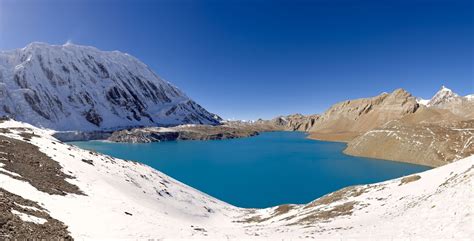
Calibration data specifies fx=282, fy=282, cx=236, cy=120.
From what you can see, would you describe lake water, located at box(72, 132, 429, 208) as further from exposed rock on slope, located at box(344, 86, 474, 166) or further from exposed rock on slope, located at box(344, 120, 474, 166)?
exposed rock on slope, located at box(344, 86, 474, 166)

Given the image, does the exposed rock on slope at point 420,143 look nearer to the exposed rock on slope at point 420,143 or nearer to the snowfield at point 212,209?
the exposed rock on slope at point 420,143

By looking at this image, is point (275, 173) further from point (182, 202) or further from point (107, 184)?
point (107, 184)

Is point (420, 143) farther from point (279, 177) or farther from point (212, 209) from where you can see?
point (212, 209)

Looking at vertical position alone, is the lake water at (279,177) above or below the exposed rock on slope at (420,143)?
below

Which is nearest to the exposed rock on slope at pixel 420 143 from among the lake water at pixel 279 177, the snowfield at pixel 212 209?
the lake water at pixel 279 177

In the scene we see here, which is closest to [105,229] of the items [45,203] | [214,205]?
[45,203]

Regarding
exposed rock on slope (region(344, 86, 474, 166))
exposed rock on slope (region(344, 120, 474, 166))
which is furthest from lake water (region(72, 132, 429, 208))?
exposed rock on slope (region(344, 86, 474, 166))
